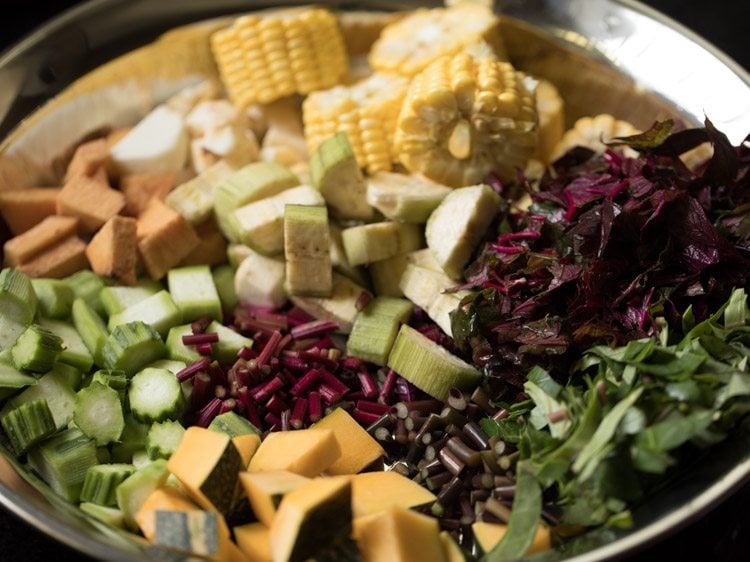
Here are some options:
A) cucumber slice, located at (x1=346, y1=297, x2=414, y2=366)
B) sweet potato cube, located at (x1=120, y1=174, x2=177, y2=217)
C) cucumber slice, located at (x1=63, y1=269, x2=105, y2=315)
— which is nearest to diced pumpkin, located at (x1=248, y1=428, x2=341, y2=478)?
cucumber slice, located at (x1=346, y1=297, x2=414, y2=366)

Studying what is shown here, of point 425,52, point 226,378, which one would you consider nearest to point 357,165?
point 425,52

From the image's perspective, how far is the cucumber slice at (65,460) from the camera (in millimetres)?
2080

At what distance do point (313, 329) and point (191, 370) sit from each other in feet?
1.33

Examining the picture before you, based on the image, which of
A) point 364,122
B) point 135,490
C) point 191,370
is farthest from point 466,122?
point 135,490

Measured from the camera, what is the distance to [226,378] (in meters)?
2.39

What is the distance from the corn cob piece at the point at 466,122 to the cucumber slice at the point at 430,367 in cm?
63

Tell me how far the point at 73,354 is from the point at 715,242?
1.80 meters

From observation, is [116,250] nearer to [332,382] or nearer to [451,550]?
[332,382]

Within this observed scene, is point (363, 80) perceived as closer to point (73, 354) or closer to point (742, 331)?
point (73, 354)

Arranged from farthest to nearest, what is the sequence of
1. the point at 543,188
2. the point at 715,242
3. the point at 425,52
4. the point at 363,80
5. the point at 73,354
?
1. the point at 363,80
2. the point at 425,52
3. the point at 543,188
4. the point at 73,354
5. the point at 715,242

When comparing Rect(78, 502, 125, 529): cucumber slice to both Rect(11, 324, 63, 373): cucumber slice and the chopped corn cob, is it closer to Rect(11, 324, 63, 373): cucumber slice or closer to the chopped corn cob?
Rect(11, 324, 63, 373): cucumber slice

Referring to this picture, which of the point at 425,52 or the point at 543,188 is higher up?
the point at 425,52

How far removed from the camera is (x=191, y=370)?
2.32 m

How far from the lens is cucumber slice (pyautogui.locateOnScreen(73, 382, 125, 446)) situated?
7.04ft
